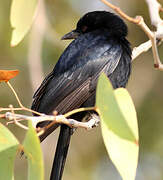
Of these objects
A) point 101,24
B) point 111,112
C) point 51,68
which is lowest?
point 51,68

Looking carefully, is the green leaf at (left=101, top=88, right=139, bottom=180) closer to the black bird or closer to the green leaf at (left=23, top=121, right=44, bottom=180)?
the green leaf at (left=23, top=121, right=44, bottom=180)

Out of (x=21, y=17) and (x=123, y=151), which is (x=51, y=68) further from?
(x=123, y=151)

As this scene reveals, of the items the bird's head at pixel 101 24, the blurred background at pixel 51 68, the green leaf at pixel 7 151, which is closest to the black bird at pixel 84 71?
the bird's head at pixel 101 24

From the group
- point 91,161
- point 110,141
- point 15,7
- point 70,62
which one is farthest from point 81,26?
point 91,161

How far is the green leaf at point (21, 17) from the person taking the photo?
246cm

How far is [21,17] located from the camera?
2525 millimetres

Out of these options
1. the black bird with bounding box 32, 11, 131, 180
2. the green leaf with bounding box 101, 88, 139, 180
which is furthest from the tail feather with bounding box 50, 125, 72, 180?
the green leaf with bounding box 101, 88, 139, 180

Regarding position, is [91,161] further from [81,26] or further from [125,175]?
[125,175]

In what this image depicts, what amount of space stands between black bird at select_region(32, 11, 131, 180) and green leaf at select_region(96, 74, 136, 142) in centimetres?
173

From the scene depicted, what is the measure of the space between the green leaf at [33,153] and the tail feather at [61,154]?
184 cm

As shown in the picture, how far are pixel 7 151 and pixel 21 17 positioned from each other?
0.70m

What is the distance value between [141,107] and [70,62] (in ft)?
11.6

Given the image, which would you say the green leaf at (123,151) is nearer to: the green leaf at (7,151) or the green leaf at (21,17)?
the green leaf at (7,151)

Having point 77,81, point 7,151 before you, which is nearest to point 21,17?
point 7,151
